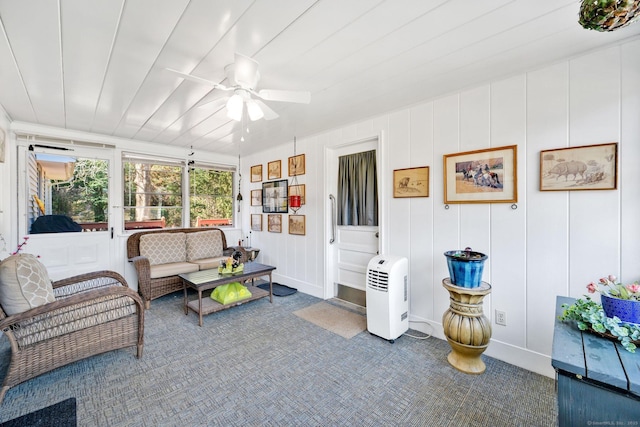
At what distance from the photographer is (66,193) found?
370cm

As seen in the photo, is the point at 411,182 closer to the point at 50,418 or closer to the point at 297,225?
the point at 297,225

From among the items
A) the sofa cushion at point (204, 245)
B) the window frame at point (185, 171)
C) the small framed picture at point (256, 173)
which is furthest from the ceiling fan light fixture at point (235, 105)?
the window frame at point (185, 171)

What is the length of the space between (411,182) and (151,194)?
416 cm

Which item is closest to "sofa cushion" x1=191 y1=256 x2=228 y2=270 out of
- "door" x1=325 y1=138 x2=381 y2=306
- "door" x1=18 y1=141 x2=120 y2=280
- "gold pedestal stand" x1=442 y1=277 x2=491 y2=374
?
"door" x1=18 y1=141 x2=120 y2=280

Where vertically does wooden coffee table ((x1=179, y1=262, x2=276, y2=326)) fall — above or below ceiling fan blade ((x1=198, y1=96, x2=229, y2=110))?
below

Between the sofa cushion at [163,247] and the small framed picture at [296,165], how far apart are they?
2.14 meters

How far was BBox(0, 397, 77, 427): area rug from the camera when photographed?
1.59m

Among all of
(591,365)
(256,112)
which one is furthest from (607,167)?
(256,112)

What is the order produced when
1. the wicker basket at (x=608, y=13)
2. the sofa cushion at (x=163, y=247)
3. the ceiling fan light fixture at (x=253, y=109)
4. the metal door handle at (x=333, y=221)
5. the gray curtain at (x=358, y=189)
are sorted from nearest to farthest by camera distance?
the wicker basket at (x=608, y=13)
the ceiling fan light fixture at (x=253, y=109)
the gray curtain at (x=358, y=189)
the metal door handle at (x=333, y=221)
the sofa cushion at (x=163, y=247)

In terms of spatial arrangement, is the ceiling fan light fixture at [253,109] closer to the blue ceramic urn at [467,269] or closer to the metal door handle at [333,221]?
the metal door handle at [333,221]

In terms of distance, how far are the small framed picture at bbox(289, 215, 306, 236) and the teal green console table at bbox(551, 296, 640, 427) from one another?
3.37 metres

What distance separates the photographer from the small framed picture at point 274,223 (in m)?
4.60

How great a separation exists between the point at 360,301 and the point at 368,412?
6.31 ft

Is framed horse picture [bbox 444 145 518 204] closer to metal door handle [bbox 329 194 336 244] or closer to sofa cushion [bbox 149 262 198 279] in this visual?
metal door handle [bbox 329 194 336 244]
